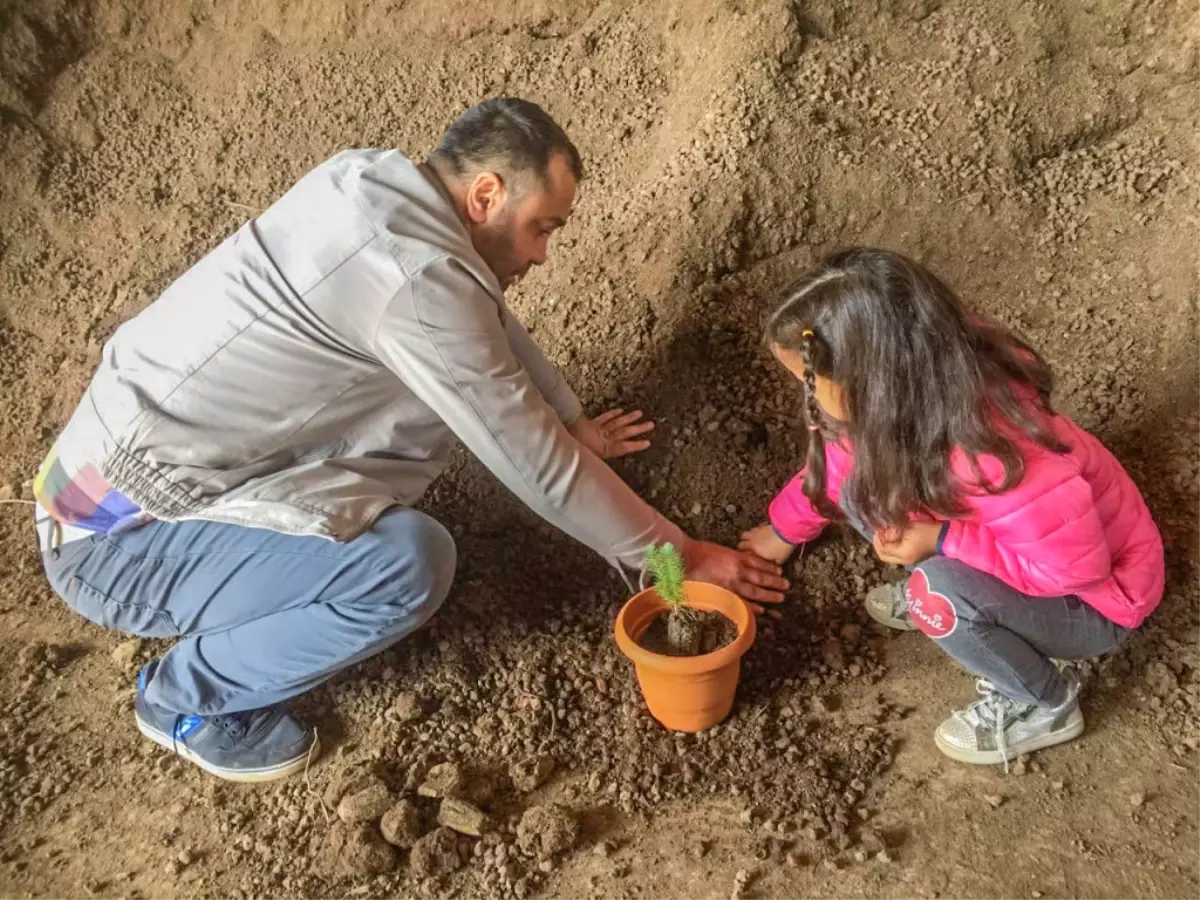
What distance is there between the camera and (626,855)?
165 centimetres

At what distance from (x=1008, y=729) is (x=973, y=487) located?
0.51 metres

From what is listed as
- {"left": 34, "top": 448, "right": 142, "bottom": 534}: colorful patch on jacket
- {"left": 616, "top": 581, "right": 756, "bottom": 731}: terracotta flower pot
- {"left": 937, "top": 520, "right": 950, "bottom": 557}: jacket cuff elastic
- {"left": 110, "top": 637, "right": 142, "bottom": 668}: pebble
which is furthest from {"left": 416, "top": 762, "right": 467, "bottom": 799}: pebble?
{"left": 937, "top": 520, "right": 950, "bottom": 557}: jacket cuff elastic

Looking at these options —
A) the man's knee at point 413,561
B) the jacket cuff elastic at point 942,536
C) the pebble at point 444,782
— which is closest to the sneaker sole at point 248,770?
the pebble at point 444,782

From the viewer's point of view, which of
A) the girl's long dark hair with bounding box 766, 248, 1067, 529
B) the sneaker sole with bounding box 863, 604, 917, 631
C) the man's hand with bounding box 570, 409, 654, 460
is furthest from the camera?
the man's hand with bounding box 570, 409, 654, 460

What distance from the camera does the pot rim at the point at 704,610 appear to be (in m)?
1.62

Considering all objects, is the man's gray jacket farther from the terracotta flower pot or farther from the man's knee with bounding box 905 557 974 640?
the man's knee with bounding box 905 557 974 640

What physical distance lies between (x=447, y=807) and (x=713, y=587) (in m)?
0.63

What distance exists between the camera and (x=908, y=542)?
1.66 meters

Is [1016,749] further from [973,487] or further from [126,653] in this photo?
[126,653]

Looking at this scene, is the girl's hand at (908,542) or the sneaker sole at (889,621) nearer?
the girl's hand at (908,542)

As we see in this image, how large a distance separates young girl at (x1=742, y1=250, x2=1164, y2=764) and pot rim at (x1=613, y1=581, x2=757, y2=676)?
0.28 m

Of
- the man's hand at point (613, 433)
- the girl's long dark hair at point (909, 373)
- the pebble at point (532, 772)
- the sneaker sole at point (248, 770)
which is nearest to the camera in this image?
the girl's long dark hair at point (909, 373)

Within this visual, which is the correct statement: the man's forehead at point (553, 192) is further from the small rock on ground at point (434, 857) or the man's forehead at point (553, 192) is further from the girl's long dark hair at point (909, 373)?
the small rock on ground at point (434, 857)

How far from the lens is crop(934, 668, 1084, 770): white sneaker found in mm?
1688
